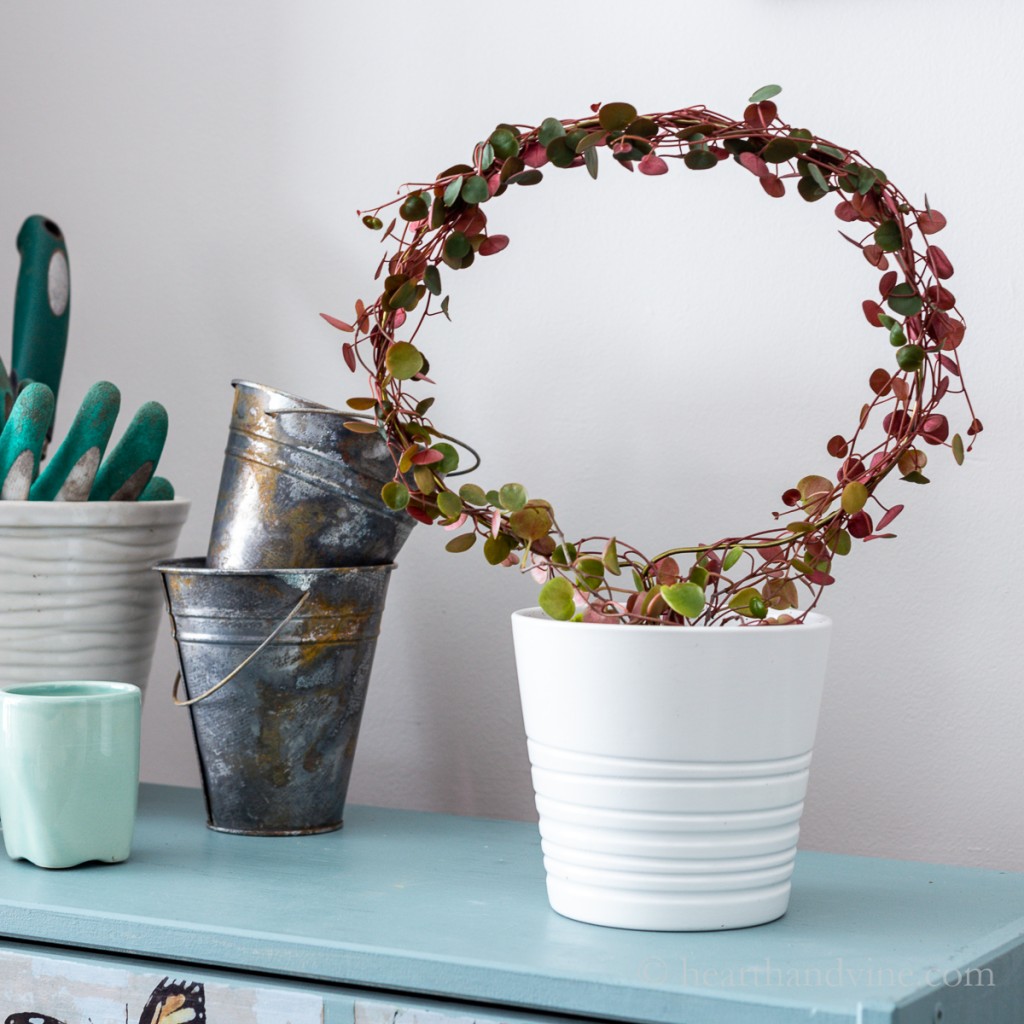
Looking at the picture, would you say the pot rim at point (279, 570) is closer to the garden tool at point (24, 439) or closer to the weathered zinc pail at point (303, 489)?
the weathered zinc pail at point (303, 489)

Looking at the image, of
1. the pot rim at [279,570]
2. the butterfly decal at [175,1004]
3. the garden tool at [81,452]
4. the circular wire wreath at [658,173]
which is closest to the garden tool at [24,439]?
the garden tool at [81,452]

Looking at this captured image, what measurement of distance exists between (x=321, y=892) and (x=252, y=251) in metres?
0.62

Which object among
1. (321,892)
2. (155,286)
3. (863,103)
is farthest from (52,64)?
(321,892)

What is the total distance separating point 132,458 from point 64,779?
0.27m

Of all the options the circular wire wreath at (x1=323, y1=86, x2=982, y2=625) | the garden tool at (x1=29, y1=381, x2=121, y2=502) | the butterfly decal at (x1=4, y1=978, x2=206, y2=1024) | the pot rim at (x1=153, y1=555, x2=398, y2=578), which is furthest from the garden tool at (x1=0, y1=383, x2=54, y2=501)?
the butterfly decal at (x1=4, y1=978, x2=206, y2=1024)

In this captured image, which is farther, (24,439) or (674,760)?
(24,439)

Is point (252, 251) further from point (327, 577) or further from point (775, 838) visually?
point (775, 838)

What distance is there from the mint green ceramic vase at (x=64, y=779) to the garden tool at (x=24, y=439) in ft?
0.58

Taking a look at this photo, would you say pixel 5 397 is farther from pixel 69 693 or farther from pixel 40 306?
pixel 69 693

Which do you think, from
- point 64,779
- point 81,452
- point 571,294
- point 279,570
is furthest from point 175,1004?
point 571,294

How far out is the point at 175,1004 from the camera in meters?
0.67

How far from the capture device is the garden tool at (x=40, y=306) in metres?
1.06

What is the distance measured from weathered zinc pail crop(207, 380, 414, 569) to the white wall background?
192 mm

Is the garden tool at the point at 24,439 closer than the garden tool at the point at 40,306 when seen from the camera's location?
Yes
